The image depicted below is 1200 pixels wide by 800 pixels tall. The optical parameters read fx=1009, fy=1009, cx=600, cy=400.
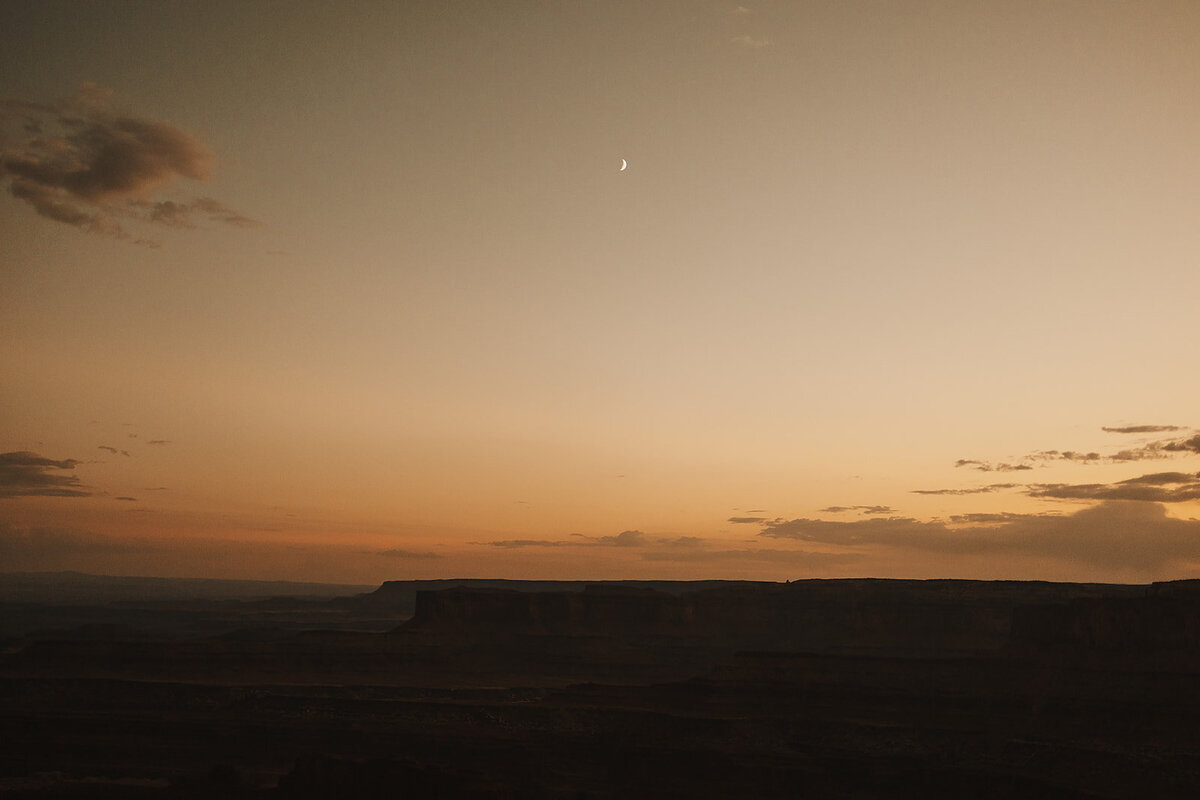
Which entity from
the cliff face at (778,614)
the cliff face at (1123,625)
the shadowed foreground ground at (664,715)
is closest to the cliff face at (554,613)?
the cliff face at (778,614)

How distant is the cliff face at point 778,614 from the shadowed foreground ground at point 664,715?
1.50ft

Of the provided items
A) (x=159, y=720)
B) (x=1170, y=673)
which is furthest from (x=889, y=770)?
(x=159, y=720)

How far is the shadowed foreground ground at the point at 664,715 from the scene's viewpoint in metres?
59.0

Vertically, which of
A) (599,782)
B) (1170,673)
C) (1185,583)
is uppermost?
(1185,583)

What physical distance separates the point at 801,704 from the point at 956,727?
1283cm

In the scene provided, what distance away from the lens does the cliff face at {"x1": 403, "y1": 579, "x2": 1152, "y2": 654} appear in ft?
361

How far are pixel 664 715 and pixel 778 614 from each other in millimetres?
55242

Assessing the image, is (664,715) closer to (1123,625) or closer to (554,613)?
(1123,625)

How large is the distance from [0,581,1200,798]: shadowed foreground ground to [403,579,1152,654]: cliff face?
46cm

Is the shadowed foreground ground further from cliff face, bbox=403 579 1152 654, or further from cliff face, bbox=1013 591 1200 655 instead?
cliff face, bbox=403 579 1152 654

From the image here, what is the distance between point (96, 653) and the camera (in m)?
102

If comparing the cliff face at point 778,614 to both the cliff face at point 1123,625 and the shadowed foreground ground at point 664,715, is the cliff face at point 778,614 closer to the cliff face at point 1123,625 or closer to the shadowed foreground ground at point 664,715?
the shadowed foreground ground at point 664,715

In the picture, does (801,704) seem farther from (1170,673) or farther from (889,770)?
(1170,673)

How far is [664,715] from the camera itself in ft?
255
